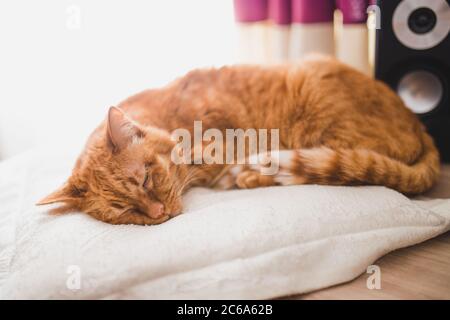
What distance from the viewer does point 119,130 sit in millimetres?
1164

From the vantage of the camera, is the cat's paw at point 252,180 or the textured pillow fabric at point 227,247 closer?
the textured pillow fabric at point 227,247

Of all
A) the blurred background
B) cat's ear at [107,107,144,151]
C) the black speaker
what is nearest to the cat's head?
cat's ear at [107,107,144,151]

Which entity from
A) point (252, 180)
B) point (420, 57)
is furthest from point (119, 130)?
point (420, 57)

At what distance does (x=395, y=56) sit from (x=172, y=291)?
120 centimetres

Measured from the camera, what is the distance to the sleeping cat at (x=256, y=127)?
1.17m

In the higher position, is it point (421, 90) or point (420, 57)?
point (420, 57)

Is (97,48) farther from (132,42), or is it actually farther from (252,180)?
(252,180)

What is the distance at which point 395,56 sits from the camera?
1562 mm

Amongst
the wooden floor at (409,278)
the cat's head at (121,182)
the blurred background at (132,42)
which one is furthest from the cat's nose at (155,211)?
the blurred background at (132,42)

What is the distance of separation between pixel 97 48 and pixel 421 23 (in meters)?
1.34

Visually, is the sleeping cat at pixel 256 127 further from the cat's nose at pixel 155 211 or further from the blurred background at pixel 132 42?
the blurred background at pixel 132 42

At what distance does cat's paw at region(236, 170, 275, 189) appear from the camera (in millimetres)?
1313
